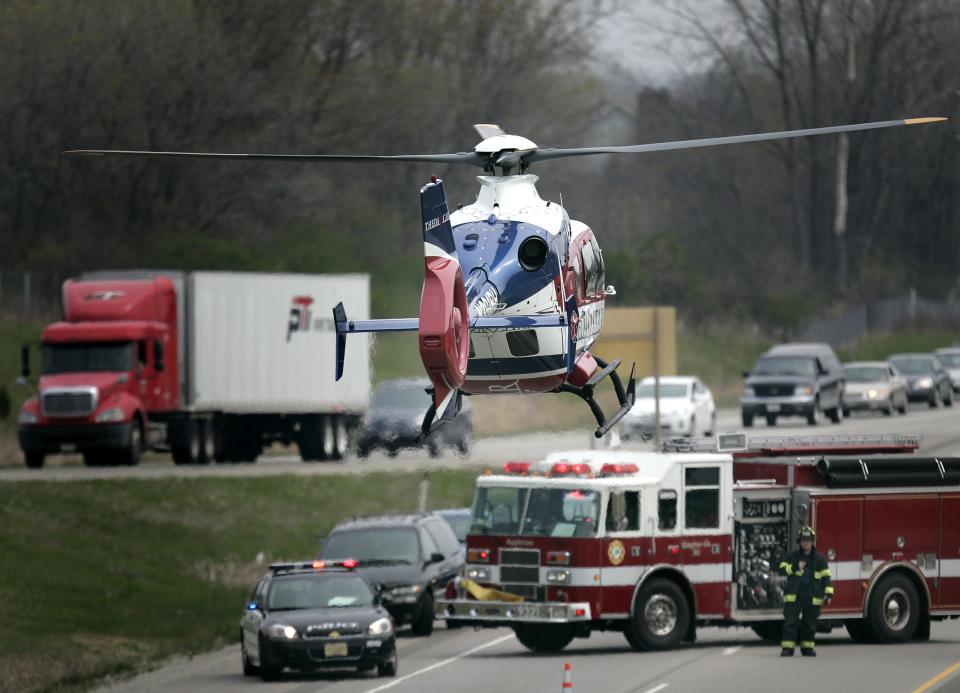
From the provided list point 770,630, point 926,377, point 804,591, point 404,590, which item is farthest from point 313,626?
point 926,377

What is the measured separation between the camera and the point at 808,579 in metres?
26.5

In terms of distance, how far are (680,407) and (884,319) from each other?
711 inches

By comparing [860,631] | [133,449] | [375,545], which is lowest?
[860,631]

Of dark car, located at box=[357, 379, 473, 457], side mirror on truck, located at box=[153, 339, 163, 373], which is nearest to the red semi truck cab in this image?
side mirror on truck, located at box=[153, 339, 163, 373]

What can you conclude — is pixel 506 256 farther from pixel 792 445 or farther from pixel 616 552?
pixel 792 445

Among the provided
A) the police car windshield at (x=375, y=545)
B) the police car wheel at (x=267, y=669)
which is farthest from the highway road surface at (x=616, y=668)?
the police car windshield at (x=375, y=545)

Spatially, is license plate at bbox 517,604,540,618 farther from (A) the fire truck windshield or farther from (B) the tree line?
(B) the tree line

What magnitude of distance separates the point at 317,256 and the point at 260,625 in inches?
1262

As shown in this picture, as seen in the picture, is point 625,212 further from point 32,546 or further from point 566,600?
point 566,600

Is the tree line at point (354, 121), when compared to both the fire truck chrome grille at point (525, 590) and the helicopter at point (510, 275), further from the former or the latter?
the helicopter at point (510, 275)

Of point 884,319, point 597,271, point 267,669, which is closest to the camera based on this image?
point 597,271

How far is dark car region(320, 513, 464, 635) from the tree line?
12.4m

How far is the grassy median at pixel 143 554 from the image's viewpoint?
31.3 meters

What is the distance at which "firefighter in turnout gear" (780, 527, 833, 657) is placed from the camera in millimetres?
26516
